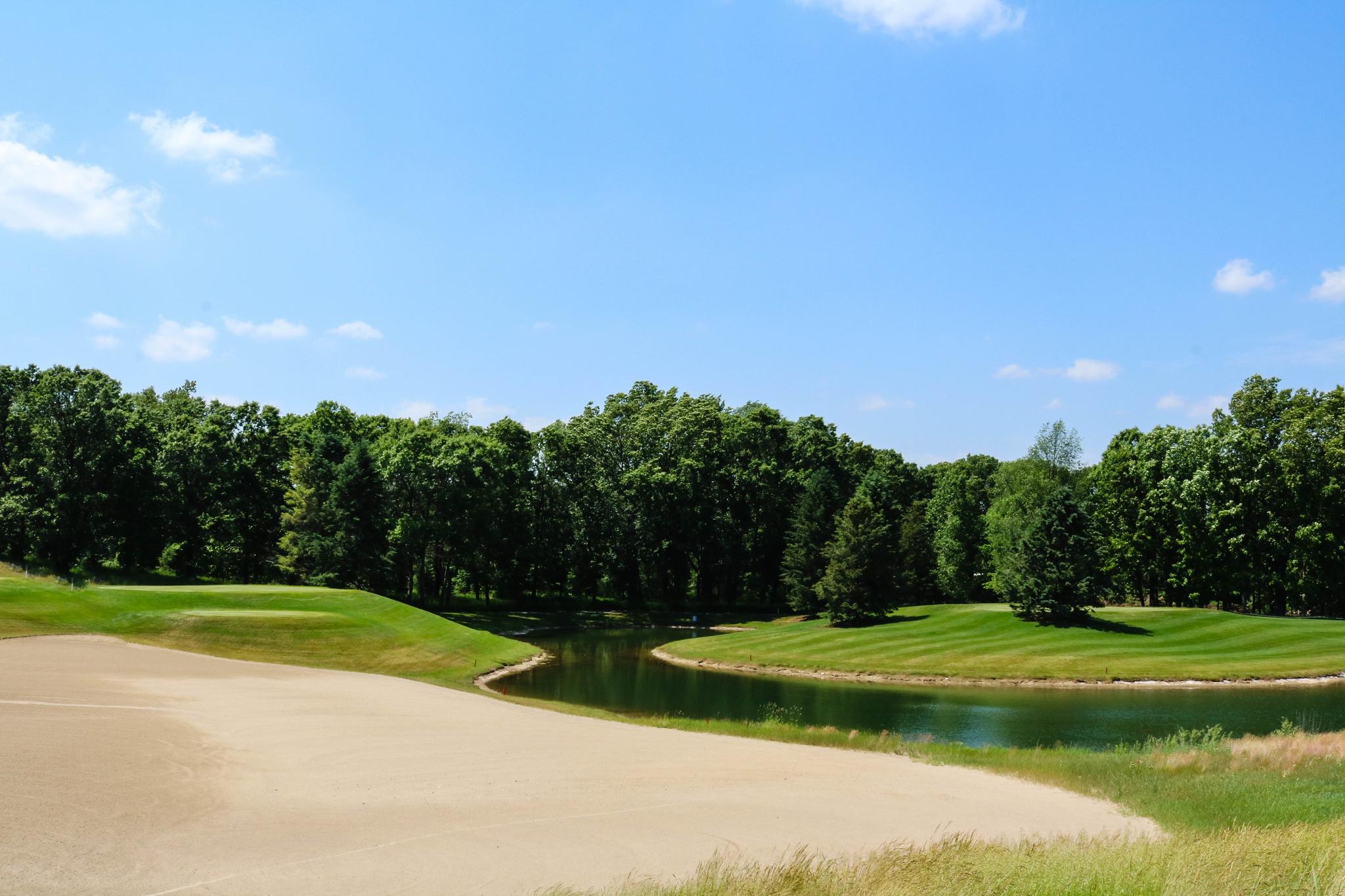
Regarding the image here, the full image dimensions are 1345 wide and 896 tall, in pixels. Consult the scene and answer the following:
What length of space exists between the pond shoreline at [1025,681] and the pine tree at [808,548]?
24.3 m

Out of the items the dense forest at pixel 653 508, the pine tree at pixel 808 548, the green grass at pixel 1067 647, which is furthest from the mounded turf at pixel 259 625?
the pine tree at pixel 808 548

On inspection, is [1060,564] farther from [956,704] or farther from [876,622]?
[956,704]

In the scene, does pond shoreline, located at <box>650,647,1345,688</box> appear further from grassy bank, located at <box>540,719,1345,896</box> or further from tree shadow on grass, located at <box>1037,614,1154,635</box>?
grassy bank, located at <box>540,719,1345,896</box>

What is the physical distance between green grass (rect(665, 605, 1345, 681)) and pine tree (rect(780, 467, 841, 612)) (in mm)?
14525

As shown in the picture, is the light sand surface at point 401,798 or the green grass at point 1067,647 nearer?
the light sand surface at point 401,798

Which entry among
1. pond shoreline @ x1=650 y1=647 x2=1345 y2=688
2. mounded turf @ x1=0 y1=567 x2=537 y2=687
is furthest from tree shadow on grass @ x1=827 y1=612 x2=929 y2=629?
mounded turf @ x1=0 y1=567 x2=537 y2=687

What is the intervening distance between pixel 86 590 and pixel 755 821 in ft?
134

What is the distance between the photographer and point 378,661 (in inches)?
1639

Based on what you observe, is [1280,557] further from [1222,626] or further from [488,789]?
[488,789]

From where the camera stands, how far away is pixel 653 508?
9169cm

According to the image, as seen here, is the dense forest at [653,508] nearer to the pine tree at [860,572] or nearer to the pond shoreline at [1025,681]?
the pine tree at [860,572]

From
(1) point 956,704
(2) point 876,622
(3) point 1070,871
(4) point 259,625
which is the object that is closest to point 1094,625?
(2) point 876,622

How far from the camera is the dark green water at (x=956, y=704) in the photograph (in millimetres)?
32250

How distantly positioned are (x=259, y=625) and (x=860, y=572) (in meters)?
40.1
